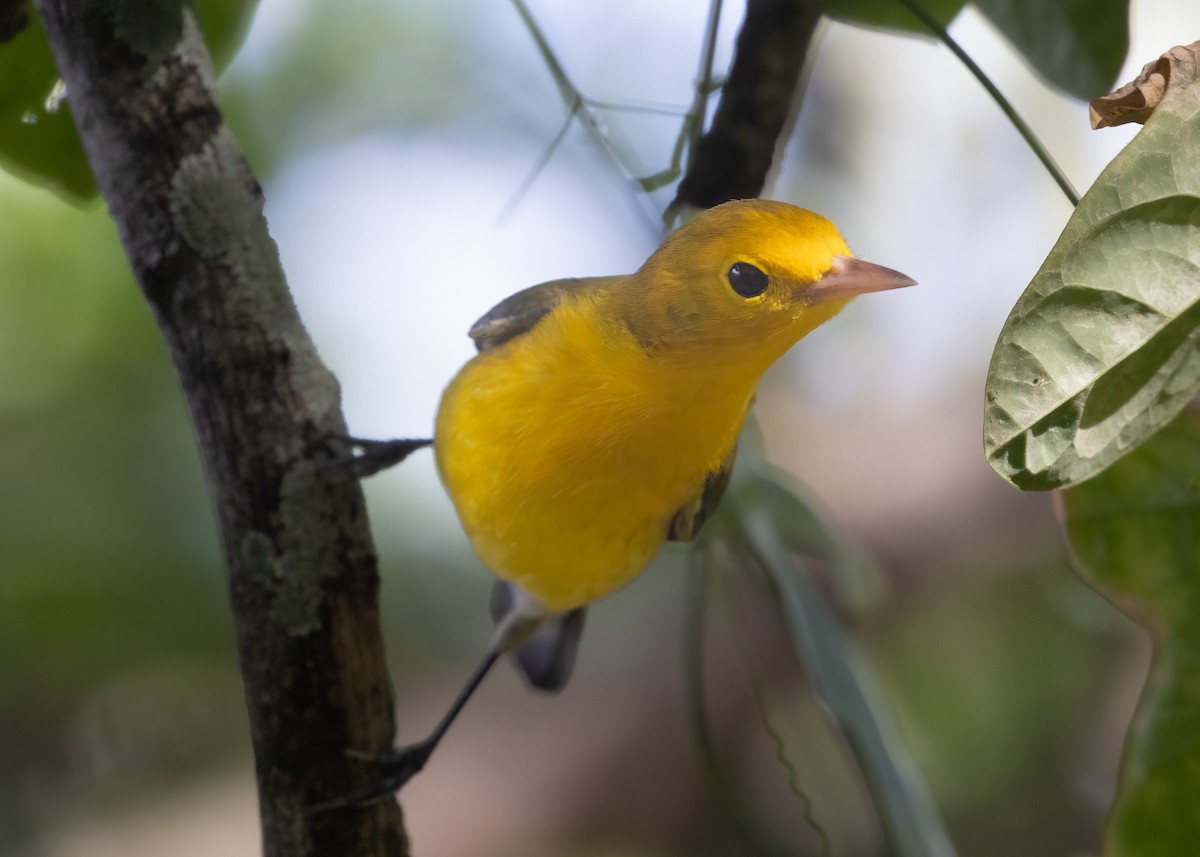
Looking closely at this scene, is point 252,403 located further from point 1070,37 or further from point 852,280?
point 1070,37

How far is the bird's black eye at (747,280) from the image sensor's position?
20.6 inches

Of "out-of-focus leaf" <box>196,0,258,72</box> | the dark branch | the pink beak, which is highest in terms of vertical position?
"out-of-focus leaf" <box>196,0,258,72</box>

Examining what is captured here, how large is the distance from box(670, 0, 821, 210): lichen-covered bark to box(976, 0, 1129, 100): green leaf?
15 cm

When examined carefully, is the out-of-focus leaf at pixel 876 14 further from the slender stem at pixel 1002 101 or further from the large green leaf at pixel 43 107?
the large green leaf at pixel 43 107

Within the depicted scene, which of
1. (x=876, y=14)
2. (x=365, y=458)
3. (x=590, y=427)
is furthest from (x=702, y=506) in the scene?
(x=876, y=14)

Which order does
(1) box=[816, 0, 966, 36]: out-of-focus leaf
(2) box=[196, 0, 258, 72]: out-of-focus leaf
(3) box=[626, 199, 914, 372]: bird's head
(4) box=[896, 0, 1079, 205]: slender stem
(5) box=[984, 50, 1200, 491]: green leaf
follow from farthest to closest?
(2) box=[196, 0, 258, 72]: out-of-focus leaf < (1) box=[816, 0, 966, 36]: out-of-focus leaf < (4) box=[896, 0, 1079, 205]: slender stem < (3) box=[626, 199, 914, 372]: bird's head < (5) box=[984, 50, 1200, 491]: green leaf

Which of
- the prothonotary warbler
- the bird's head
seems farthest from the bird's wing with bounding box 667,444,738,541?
the bird's head

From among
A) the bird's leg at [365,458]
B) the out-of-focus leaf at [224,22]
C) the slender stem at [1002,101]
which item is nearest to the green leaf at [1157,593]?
the slender stem at [1002,101]

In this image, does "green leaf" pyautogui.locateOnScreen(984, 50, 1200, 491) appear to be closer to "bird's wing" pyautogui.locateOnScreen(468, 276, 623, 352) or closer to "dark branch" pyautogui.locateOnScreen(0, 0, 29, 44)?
"bird's wing" pyautogui.locateOnScreen(468, 276, 623, 352)

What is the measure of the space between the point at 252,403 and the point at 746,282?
33 centimetres

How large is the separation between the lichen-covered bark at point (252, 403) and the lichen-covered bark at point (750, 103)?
11.3 inches

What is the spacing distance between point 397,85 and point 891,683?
4.70 feet

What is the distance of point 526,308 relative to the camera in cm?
75

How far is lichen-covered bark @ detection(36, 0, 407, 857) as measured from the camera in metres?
0.65
